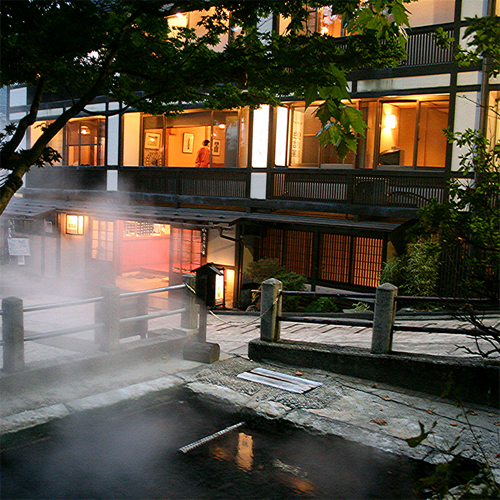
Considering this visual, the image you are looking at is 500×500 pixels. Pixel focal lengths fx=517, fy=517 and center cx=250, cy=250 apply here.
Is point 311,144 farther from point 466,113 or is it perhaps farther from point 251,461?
point 251,461

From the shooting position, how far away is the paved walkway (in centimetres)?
644

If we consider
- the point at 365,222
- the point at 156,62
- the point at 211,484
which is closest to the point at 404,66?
the point at 365,222

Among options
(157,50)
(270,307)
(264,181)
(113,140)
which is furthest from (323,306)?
(113,140)

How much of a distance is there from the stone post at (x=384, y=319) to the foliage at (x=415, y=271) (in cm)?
498

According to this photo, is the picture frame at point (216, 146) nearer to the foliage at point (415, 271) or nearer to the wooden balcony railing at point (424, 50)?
the wooden balcony railing at point (424, 50)

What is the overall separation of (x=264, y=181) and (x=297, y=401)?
11.5 metres

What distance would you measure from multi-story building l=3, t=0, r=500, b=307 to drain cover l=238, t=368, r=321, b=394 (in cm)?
671

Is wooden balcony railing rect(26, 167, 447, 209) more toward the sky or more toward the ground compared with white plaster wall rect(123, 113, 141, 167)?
more toward the ground

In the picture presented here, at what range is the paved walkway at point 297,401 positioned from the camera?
644 cm

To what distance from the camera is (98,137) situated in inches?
925

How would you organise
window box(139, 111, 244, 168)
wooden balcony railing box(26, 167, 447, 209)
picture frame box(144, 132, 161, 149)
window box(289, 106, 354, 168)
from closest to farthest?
wooden balcony railing box(26, 167, 447, 209) → window box(289, 106, 354, 168) → window box(139, 111, 244, 168) → picture frame box(144, 132, 161, 149)

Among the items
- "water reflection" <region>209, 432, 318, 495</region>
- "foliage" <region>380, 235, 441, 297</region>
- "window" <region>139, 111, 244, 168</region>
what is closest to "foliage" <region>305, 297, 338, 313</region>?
"foliage" <region>380, 235, 441, 297</region>

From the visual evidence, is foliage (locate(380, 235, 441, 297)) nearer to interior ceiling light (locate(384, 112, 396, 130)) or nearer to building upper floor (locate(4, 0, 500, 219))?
building upper floor (locate(4, 0, 500, 219))

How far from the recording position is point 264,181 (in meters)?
18.1
